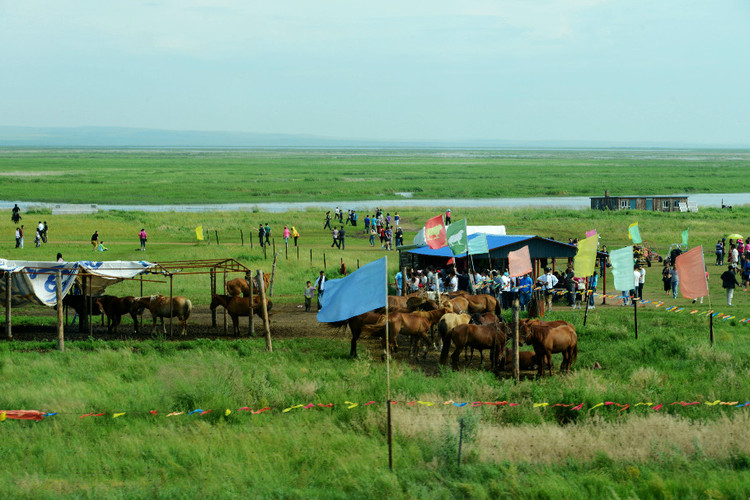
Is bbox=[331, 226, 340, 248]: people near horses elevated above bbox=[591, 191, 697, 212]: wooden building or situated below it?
below

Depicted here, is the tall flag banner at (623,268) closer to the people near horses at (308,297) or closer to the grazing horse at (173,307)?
the people near horses at (308,297)

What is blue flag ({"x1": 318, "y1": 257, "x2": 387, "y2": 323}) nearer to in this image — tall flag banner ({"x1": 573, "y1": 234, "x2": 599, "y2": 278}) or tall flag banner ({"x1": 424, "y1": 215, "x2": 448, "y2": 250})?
tall flag banner ({"x1": 573, "y1": 234, "x2": 599, "y2": 278})

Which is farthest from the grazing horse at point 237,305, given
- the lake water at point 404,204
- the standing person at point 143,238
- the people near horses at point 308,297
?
the lake water at point 404,204

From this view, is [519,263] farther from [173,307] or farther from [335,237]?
[335,237]

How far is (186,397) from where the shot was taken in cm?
1418

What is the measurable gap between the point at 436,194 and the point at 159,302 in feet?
257

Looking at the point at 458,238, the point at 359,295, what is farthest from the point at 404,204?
the point at 359,295

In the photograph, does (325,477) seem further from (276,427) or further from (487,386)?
(487,386)

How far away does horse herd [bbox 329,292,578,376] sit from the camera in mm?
16281

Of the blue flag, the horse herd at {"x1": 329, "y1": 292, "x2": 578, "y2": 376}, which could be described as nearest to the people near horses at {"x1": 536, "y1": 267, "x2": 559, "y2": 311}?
the horse herd at {"x1": 329, "y1": 292, "x2": 578, "y2": 376}

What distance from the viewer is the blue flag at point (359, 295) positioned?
11.6 meters

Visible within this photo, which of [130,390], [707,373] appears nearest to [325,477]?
[130,390]

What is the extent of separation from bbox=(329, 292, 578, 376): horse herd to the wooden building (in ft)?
166

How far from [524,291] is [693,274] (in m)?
7.64
